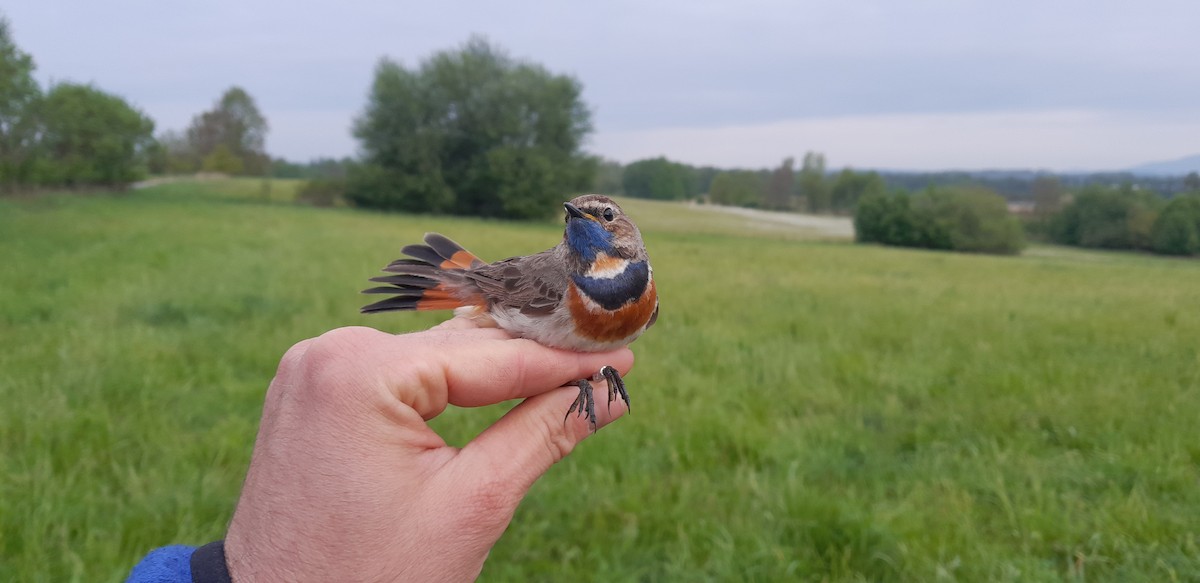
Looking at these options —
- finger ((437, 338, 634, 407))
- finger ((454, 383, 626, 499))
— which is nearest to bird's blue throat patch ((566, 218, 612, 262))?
finger ((437, 338, 634, 407))

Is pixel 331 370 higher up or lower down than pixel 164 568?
higher up

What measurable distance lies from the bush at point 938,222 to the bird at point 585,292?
25.1 m

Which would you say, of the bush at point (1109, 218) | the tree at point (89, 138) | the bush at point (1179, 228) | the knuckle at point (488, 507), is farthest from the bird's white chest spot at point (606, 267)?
the tree at point (89, 138)

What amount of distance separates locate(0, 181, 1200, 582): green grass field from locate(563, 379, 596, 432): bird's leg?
55.8 inches

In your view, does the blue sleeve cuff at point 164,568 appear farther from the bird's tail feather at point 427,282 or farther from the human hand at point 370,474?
the bird's tail feather at point 427,282

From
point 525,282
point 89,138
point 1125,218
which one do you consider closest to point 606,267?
point 525,282

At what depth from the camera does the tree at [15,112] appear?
22472 mm

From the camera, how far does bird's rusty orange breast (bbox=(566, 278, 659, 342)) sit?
2086mm

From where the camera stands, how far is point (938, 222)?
3375 centimetres

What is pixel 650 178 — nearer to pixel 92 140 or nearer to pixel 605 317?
pixel 605 317

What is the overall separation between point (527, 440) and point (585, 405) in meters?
0.24

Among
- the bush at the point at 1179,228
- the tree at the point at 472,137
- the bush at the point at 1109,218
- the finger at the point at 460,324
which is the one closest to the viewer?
the finger at the point at 460,324

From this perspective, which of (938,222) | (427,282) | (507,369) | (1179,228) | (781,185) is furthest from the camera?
(938,222)

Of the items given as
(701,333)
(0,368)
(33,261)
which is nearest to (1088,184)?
(701,333)
